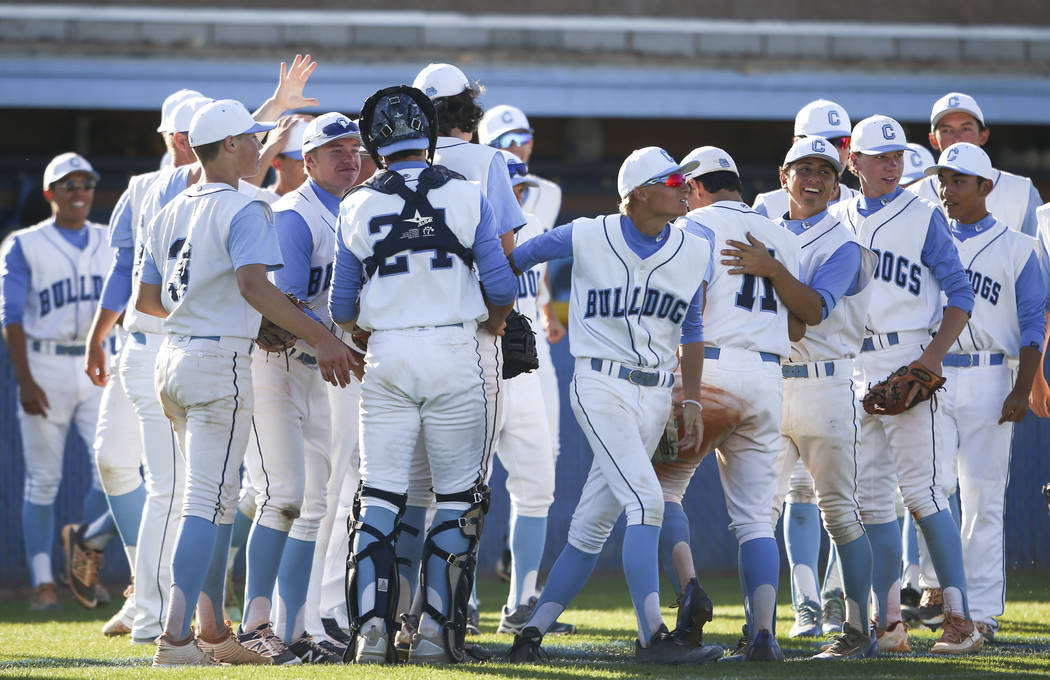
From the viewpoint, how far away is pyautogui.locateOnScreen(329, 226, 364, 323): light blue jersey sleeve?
5137 millimetres

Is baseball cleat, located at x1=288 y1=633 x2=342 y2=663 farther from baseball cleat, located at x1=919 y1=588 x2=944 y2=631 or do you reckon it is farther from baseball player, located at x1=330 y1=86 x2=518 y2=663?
baseball cleat, located at x1=919 y1=588 x2=944 y2=631

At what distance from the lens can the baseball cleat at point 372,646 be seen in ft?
16.2

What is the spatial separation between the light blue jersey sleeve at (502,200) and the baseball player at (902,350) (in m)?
1.64

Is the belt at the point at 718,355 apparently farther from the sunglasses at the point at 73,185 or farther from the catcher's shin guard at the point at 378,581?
the sunglasses at the point at 73,185

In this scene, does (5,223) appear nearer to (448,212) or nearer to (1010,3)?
(448,212)

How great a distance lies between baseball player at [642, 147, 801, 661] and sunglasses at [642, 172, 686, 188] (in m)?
0.31

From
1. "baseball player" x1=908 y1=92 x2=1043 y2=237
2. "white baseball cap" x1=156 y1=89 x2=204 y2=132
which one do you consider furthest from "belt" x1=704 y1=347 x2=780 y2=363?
"white baseball cap" x1=156 y1=89 x2=204 y2=132

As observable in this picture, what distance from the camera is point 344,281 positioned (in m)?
5.16

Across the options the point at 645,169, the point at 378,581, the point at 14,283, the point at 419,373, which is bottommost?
the point at 378,581

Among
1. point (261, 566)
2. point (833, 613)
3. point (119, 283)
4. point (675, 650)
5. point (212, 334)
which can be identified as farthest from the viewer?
point (833, 613)

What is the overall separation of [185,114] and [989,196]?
4.20 m

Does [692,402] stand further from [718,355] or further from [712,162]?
[712,162]

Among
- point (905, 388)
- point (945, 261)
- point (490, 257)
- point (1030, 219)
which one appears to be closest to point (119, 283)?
point (490, 257)

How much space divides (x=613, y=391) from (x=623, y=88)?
310 inches
